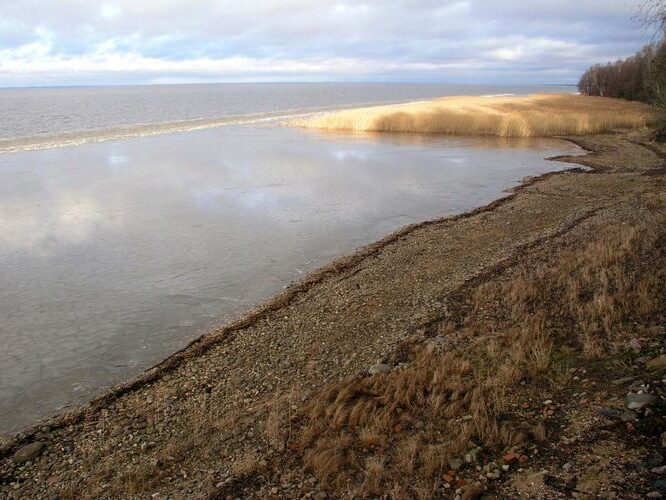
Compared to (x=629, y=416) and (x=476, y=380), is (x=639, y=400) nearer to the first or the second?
(x=629, y=416)

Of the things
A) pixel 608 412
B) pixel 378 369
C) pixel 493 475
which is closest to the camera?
pixel 493 475

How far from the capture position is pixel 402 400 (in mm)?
6375

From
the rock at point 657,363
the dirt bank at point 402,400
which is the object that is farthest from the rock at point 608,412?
the rock at point 657,363

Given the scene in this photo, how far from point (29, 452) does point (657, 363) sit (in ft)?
24.4

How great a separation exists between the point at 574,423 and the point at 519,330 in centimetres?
238

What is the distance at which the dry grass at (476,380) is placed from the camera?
529cm

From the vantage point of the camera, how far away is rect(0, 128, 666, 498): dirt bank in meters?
5.08

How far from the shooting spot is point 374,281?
11.1 m

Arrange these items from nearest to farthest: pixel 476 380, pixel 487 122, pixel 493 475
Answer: pixel 493 475 < pixel 476 380 < pixel 487 122

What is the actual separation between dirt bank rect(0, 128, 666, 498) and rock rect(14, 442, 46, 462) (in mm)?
19

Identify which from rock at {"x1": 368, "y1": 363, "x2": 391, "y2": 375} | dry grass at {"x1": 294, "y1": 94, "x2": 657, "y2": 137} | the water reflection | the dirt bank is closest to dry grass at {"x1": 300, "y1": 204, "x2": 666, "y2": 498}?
the dirt bank

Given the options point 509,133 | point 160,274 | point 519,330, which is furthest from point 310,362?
point 509,133

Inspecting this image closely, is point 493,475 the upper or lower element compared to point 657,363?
lower

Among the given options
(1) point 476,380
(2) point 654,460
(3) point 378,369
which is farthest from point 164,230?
(2) point 654,460
